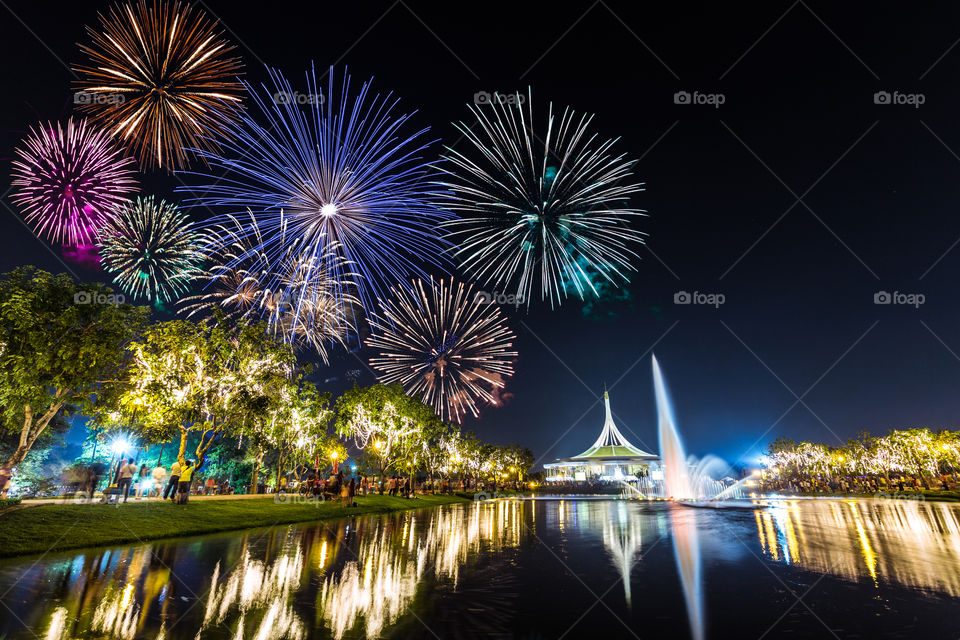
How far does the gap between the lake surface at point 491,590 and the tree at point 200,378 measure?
41.4ft

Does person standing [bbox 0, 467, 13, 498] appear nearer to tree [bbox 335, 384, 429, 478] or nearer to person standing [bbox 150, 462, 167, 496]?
person standing [bbox 150, 462, 167, 496]

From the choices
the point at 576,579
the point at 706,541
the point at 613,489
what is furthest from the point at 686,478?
the point at 576,579

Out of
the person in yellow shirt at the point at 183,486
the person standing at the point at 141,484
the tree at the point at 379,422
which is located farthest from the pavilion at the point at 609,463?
the person in yellow shirt at the point at 183,486

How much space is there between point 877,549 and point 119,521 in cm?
2676

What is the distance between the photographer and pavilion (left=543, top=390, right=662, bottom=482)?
139 m

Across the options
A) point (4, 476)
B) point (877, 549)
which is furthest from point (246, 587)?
point (4, 476)

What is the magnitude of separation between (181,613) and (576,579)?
794 cm

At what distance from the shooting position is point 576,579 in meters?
10.7

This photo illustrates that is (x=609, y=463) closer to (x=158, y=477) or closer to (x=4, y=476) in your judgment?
(x=158, y=477)

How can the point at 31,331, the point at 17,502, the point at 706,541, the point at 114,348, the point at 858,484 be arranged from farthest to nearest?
the point at 858,484 < the point at 114,348 < the point at 31,331 < the point at 17,502 < the point at 706,541

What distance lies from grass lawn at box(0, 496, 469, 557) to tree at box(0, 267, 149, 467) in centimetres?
603

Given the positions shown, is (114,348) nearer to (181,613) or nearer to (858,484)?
(181,613)

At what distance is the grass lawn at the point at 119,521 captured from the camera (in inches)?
559

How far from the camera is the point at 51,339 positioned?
72.4 ft
